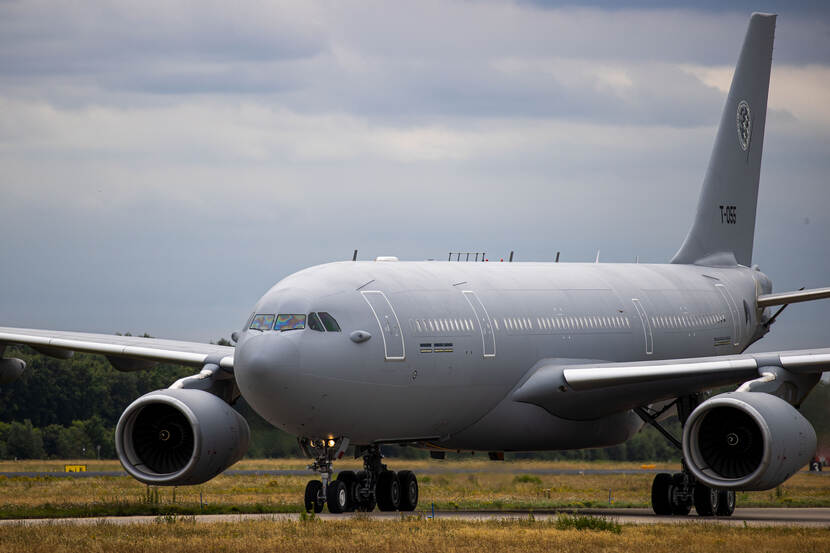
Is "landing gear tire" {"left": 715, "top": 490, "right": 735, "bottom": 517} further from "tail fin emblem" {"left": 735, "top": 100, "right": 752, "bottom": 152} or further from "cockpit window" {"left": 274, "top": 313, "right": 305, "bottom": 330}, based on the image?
"tail fin emblem" {"left": 735, "top": 100, "right": 752, "bottom": 152}

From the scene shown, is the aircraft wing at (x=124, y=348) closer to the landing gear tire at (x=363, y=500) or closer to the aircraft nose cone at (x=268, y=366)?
the landing gear tire at (x=363, y=500)

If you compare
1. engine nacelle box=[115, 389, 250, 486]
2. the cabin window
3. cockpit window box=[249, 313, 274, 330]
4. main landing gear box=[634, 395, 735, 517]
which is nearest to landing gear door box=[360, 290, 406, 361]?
the cabin window

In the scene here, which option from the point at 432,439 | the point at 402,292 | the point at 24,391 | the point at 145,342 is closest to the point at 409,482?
the point at 432,439

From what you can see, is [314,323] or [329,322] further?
[329,322]

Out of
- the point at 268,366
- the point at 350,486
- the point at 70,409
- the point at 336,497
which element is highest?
the point at 268,366

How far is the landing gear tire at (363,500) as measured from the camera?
91.5 ft

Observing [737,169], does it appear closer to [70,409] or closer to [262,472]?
[262,472]

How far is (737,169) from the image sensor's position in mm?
41531

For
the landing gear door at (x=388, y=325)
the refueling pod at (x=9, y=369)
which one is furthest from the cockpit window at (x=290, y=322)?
the refueling pod at (x=9, y=369)

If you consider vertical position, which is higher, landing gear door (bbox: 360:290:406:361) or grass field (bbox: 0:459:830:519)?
landing gear door (bbox: 360:290:406:361)

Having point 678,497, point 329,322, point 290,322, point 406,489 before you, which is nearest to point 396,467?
point 678,497

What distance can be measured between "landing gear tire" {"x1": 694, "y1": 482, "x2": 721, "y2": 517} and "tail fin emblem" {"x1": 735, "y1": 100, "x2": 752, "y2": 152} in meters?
14.3

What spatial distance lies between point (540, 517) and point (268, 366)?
24.2 feet

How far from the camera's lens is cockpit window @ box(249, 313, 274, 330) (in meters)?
24.8
